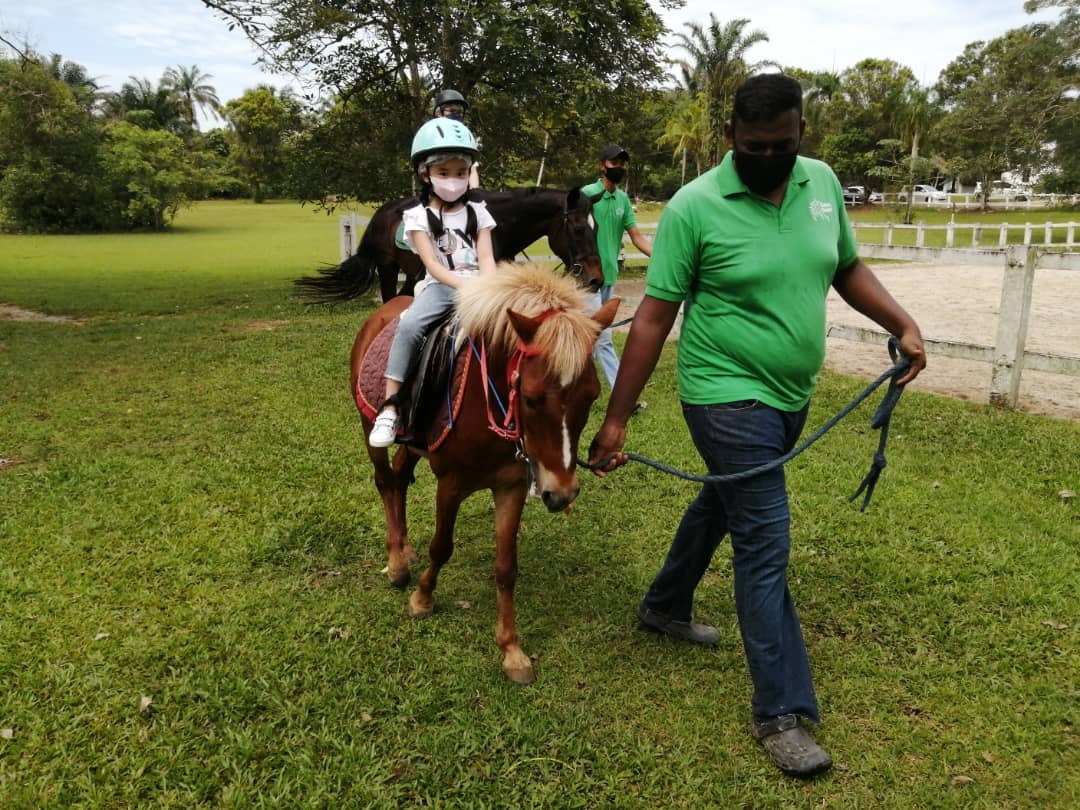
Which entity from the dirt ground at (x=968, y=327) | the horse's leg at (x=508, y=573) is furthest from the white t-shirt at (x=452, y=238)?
the dirt ground at (x=968, y=327)

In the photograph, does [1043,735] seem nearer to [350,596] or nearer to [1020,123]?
[350,596]

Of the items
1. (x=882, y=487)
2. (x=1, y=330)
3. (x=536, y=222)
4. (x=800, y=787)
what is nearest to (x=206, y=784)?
(x=800, y=787)

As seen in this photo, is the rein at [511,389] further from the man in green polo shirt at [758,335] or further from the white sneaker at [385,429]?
the white sneaker at [385,429]

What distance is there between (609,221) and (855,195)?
174ft

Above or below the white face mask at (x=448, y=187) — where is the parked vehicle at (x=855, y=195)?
above

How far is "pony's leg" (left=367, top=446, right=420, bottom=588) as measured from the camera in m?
4.14

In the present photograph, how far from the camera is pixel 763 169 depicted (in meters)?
2.50

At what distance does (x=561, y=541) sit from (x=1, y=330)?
37.5 feet

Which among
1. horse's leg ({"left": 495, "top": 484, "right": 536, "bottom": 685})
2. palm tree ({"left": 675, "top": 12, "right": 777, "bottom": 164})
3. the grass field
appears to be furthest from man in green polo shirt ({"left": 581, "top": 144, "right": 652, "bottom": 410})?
palm tree ({"left": 675, "top": 12, "right": 777, "bottom": 164})

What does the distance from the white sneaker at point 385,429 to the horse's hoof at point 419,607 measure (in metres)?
0.86

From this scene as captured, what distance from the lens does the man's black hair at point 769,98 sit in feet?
7.91

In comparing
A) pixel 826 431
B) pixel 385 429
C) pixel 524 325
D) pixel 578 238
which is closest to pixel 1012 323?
pixel 578 238

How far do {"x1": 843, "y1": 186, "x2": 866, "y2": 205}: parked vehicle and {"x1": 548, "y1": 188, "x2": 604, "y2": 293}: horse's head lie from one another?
46.9m

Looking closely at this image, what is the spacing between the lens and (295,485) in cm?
545
